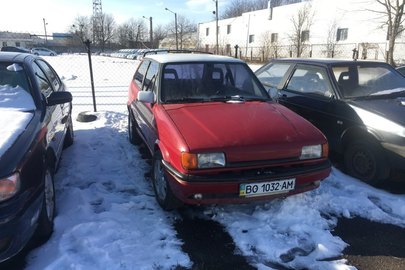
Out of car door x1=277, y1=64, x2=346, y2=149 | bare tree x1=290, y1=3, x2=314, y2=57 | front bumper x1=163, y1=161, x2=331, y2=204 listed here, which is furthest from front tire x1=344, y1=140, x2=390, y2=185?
bare tree x1=290, y1=3, x2=314, y2=57

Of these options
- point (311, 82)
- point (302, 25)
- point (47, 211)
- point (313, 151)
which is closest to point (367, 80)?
point (311, 82)

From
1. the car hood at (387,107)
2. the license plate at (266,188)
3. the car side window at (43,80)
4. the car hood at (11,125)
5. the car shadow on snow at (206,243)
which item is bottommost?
the car shadow on snow at (206,243)

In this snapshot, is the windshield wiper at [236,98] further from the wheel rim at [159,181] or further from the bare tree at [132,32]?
the bare tree at [132,32]

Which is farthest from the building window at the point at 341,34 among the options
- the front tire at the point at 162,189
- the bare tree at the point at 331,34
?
the front tire at the point at 162,189

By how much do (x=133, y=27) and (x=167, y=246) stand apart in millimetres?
78377

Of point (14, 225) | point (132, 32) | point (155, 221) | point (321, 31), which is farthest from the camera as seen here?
point (132, 32)

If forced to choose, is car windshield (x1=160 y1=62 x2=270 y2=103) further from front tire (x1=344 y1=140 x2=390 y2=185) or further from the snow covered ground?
front tire (x1=344 y1=140 x2=390 y2=185)

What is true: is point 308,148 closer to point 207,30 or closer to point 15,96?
point 15,96

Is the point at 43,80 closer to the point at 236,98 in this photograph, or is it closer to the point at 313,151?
the point at 236,98

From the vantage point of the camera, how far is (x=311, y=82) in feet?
19.0

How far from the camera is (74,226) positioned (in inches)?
136

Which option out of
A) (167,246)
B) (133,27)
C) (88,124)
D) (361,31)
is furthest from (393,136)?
(133,27)

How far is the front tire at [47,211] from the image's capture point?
3.19 metres

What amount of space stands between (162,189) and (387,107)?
311 cm
